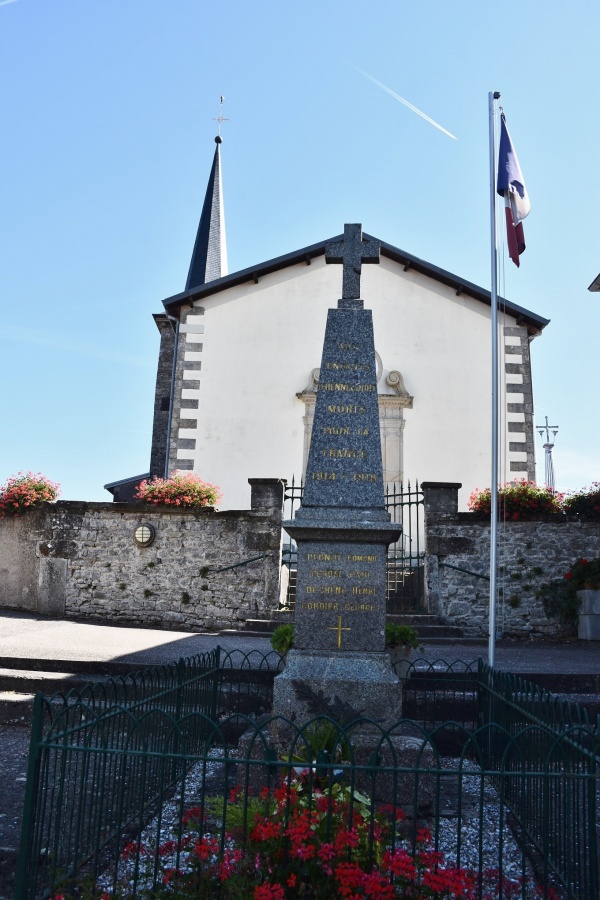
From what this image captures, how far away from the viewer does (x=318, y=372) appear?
50.1ft

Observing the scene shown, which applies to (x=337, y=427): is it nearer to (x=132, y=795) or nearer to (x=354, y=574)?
(x=354, y=574)

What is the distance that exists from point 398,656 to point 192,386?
10.2 metres

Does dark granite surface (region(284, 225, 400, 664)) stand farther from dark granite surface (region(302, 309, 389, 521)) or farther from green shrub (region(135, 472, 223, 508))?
green shrub (region(135, 472, 223, 508))

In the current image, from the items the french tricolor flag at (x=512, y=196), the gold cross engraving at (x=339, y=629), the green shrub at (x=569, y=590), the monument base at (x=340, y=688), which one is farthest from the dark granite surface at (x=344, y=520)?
the green shrub at (x=569, y=590)

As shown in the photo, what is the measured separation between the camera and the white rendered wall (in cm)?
1533

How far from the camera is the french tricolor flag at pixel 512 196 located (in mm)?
8727

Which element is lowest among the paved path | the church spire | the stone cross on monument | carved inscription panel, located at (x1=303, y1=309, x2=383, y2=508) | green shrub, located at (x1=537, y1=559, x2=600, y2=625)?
the paved path

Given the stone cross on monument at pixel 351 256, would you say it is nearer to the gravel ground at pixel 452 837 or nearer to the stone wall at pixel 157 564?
the gravel ground at pixel 452 837

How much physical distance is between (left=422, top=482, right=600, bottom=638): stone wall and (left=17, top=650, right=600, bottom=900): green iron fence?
5.47 metres

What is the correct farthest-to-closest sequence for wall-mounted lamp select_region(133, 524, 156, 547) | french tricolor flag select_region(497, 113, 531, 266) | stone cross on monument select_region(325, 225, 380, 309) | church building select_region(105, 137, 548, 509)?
1. church building select_region(105, 137, 548, 509)
2. wall-mounted lamp select_region(133, 524, 156, 547)
3. french tricolor flag select_region(497, 113, 531, 266)
4. stone cross on monument select_region(325, 225, 380, 309)

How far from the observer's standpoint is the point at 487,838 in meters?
4.24

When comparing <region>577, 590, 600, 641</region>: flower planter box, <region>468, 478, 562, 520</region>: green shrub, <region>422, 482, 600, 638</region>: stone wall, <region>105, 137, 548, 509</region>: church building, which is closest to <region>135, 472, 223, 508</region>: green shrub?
<region>105, 137, 548, 509</region>: church building

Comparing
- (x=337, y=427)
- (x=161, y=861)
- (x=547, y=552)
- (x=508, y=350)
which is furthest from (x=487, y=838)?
(x=508, y=350)

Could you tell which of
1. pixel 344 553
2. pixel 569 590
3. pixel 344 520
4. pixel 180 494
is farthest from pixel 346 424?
pixel 569 590
